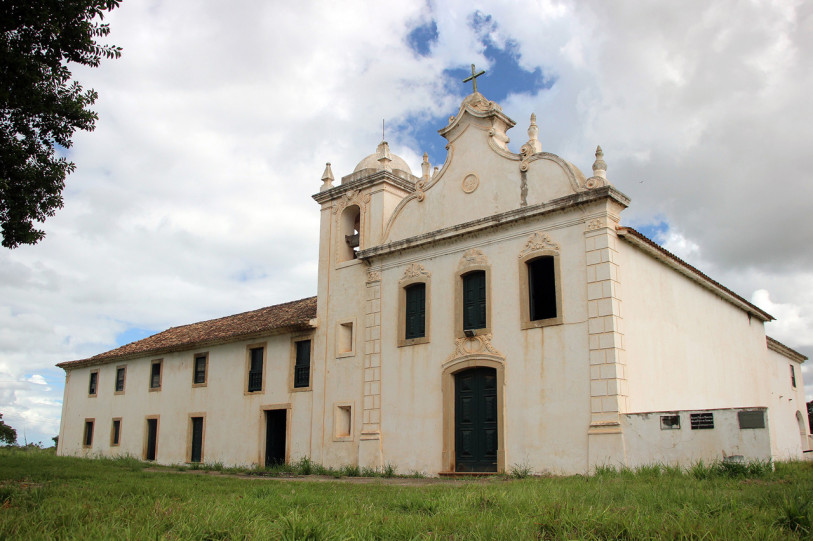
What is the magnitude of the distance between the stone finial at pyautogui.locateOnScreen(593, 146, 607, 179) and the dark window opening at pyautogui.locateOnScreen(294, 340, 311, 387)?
33.8ft

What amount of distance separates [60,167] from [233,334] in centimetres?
1118

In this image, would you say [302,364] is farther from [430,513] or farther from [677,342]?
[430,513]

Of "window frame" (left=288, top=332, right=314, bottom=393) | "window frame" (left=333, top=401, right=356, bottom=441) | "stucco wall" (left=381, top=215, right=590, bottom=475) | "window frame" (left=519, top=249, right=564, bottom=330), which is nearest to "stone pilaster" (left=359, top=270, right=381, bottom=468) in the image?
"stucco wall" (left=381, top=215, right=590, bottom=475)

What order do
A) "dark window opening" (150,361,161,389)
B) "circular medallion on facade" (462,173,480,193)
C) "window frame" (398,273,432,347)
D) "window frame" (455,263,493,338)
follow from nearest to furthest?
"window frame" (455,263,493,338) < "circular medallion on facade" (462,173,480,193) < "window frame" (398,273,432,347) < "dark window opening" (150,361,161,389)

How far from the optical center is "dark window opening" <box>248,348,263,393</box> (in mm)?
22906

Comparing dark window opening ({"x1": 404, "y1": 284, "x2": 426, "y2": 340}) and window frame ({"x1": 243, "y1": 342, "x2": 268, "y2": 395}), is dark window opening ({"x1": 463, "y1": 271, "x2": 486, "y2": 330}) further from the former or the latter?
window frame ({"x1": 243, "y1": 342, "x2": 268, "y2": 395})

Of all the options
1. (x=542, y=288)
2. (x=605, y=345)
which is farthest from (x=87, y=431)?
(x=605, y=345)

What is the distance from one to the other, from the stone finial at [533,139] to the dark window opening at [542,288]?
2.77 metres

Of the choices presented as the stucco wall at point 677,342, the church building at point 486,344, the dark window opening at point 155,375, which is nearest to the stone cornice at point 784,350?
the church building at point 486,344

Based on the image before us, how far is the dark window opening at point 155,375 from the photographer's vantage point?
27.3 m

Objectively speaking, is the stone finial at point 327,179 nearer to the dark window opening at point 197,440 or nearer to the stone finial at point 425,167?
the stone finial at point 425,167

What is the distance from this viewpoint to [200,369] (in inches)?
1003

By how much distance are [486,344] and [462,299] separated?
140 cm

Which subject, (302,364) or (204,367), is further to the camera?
(204,367)
